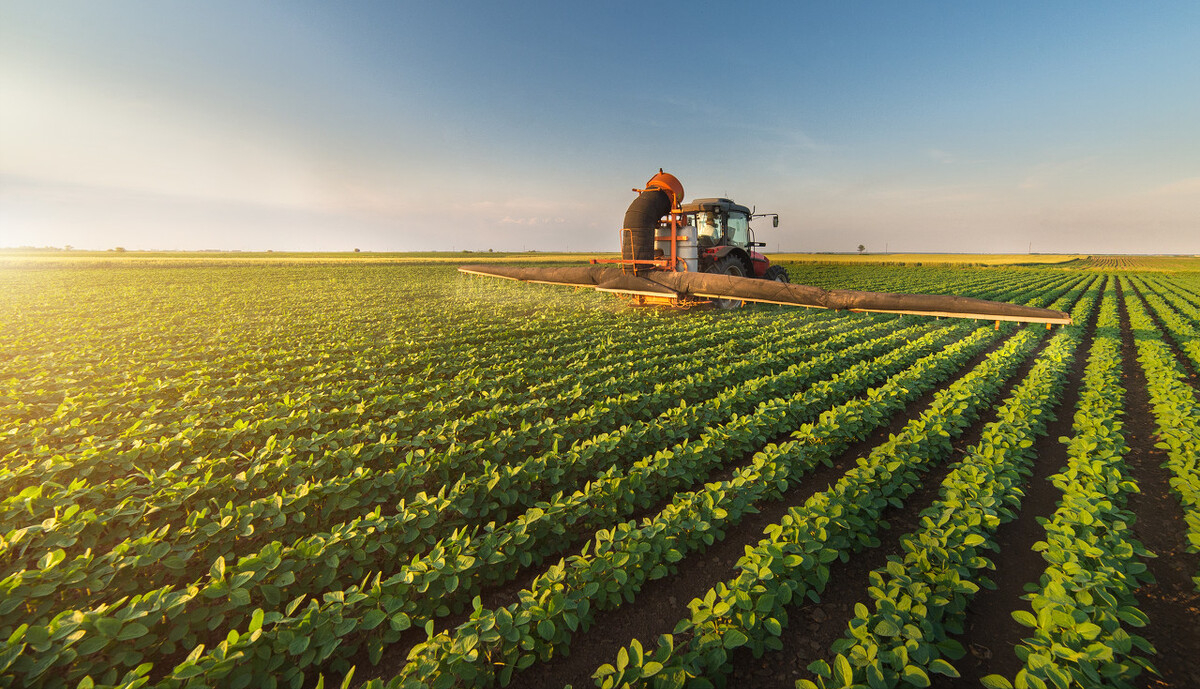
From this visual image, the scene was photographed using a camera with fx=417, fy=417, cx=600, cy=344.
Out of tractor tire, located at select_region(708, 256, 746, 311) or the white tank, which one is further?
tractor tire, located at select_region(708, 256, 746, 311)

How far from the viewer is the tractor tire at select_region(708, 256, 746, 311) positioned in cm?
1313

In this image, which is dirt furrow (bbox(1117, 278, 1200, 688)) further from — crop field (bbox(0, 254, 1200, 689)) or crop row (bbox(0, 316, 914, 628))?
crop row (bbox(0, 316, 914, 628))

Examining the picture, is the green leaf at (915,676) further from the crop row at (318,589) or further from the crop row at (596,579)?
the crop row at (318,589)

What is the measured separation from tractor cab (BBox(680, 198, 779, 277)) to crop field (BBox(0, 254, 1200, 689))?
6855 mm

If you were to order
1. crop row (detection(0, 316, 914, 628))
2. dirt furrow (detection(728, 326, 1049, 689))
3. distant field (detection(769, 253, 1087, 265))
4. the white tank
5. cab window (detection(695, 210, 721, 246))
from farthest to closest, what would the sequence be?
distant field (detection(769, 253, 1087, 265)), cab window (detection(695, 210, 721, 246)), the white tank, crop row (detection(0, 316, 914, 628)), dirt furrow (detection(728, 326, 1049, 689))

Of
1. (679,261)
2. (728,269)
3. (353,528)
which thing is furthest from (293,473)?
(728,269)

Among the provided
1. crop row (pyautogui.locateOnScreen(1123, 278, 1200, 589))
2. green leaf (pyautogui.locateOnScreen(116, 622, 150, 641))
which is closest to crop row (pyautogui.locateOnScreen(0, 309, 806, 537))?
green leaf (pyautogui.locateOnScreen(116, 622, 150, 641))

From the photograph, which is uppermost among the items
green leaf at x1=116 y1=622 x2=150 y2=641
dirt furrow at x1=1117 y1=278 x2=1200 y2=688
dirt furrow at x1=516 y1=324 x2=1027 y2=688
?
green leaf at x1=116 y1=622 x2=150 y2=641

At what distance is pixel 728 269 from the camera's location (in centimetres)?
1359

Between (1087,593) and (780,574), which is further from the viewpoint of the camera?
(780,574)

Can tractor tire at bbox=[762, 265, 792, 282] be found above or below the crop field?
above

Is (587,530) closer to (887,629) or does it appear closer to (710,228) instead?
(887,629)

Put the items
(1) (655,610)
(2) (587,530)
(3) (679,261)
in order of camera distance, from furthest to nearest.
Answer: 1. (3) (679,261)
2. (2) (587,530)
3. (1) (655,610)

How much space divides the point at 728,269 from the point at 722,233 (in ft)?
4.55
